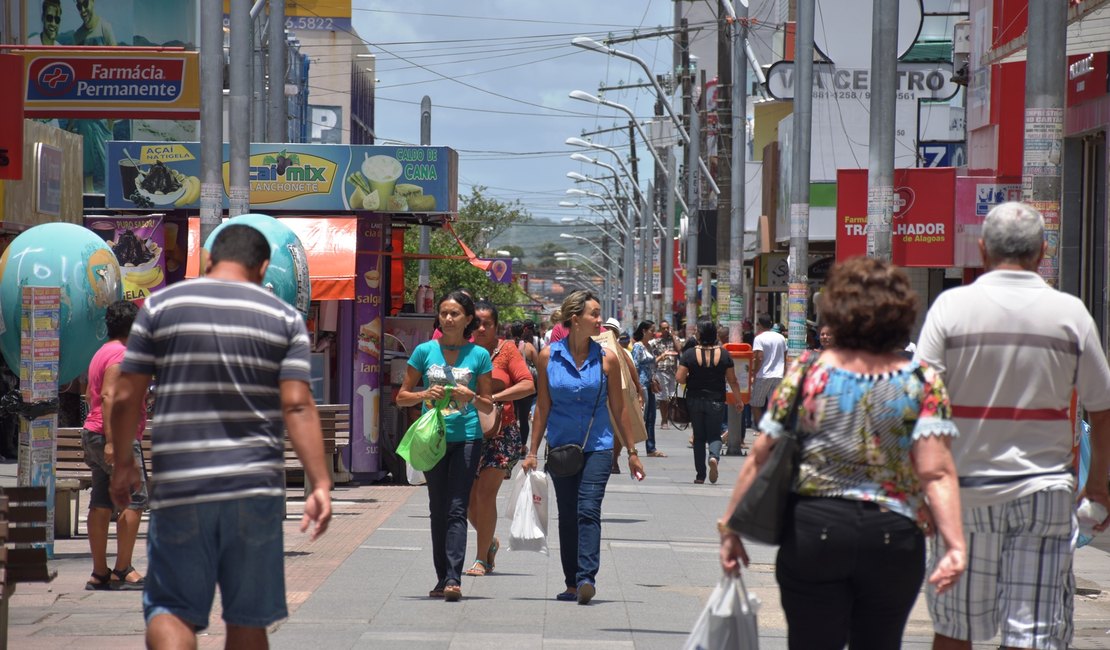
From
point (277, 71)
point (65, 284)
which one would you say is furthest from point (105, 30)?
point (65, 284)

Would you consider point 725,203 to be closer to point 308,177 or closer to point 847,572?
point 308,177

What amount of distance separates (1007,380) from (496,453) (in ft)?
16.0

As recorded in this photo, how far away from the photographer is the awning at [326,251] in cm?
1617

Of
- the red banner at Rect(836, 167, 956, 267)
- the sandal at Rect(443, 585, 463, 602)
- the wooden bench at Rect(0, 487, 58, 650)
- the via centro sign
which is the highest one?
the via centro sign

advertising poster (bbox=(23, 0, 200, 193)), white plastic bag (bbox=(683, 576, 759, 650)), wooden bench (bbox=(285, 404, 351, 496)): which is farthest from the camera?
advertising poster (bbox=(23, 0, 200, 193))

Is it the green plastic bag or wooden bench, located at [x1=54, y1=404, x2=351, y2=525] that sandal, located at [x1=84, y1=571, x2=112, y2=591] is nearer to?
wooden bench, located at [x1=54, y1=404, x2=351, y2=525]

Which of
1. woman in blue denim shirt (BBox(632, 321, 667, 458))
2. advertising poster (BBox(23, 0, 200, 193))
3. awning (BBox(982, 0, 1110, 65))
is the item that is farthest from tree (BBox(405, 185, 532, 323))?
awning (BBox(982, 0, 1110, 65))

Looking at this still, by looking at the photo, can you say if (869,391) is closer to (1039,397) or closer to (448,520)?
(1039,397)

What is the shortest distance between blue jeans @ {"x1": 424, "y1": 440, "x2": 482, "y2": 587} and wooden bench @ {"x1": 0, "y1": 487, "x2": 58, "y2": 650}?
8.00ft

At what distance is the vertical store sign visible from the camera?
408 inches

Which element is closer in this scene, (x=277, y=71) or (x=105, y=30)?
(x=277, y=71)

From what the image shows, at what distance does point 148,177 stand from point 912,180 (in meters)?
8.58

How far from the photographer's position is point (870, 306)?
4.72m

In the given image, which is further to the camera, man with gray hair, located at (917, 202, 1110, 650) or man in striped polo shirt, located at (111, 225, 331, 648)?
man with gray hair, located at (917, 202, 1110, 650)
